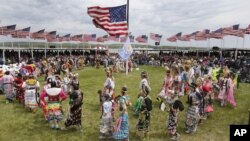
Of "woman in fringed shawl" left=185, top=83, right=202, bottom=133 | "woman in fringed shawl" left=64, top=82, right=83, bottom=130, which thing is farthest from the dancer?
"woman in fringed shawl" left=185, top=83, right=202, bottom=133

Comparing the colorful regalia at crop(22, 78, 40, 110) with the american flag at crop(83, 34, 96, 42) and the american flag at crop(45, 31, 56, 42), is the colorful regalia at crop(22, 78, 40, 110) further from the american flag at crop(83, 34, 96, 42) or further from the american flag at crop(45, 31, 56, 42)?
the american flag at crop(83, 34, 96, 42)

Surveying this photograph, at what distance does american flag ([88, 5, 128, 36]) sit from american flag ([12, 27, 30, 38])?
666 inches

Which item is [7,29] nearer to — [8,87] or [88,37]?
[88,37]

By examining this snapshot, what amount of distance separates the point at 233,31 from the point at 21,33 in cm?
2428

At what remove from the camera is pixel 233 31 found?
3569cm

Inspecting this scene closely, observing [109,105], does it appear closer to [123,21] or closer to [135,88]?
[135,88]

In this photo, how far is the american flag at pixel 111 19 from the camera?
2244 cm

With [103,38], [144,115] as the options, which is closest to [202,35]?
[103,38]

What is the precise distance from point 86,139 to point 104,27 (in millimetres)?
13033

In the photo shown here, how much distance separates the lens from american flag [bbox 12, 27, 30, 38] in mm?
36188

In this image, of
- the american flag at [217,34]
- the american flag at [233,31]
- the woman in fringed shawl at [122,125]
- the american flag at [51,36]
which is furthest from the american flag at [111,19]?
the american flag at [51,36]

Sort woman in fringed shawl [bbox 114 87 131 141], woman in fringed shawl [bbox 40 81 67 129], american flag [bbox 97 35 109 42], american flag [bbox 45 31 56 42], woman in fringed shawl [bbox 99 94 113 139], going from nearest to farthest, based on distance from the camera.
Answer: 1. woman in fringed shawl [bbox 114 87 131 141]
2. woman in fringed shawl [bbox 99 94 113 139]
3. woman in fringed shawl [bbox 40 81 67 129]
4. american flag [bbox 45 31 56 42]
5. american flag [bbox 97 35 109 42]

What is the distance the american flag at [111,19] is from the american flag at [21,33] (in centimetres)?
1691

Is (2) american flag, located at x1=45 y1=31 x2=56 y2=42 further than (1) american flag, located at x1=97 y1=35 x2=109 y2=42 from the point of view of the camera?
No
